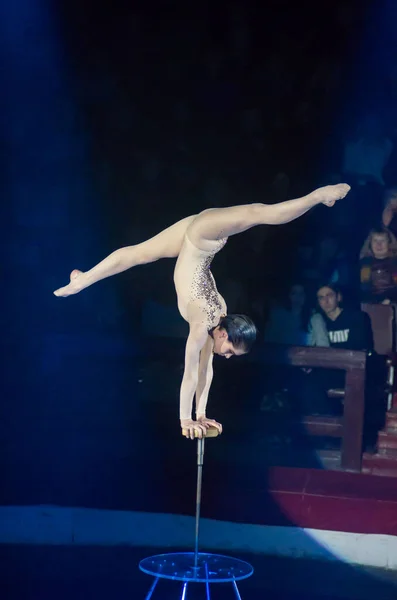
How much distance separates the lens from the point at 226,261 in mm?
5590

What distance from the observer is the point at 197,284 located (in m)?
3.62

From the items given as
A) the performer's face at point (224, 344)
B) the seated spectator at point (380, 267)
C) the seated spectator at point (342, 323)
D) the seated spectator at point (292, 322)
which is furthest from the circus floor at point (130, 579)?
the seated spectator at point (380, 267)

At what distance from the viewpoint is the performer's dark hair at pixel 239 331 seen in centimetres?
354

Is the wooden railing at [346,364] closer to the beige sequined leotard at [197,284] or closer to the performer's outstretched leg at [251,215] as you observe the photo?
the beige sequined leotard at [197,284]

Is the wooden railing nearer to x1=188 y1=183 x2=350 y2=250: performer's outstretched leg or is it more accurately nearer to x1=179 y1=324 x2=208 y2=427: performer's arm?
x1=179 y1=324 x2=208 y2=427: performer's arm

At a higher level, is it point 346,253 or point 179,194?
point 179,194

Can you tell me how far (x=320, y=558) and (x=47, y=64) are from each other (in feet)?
11.1

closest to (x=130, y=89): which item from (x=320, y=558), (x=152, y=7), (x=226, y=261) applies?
(x=152, y=7)

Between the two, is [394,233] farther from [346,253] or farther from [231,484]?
[231,484]

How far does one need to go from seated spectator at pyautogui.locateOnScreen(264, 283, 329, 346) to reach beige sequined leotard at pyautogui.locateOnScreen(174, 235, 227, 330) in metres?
1.85

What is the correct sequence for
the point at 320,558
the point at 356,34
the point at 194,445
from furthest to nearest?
the point at 356,34
the point at 194,445
the point at 320,558

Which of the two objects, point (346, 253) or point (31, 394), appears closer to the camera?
point (31, 394)

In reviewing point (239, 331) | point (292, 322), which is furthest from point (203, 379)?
point (292, 322)

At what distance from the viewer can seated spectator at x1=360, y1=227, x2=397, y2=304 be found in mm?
5195
